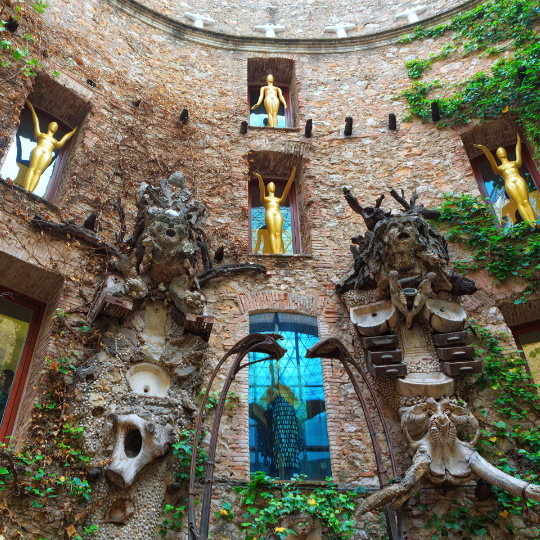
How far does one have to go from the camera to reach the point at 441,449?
5273 mm

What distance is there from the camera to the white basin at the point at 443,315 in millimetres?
6008

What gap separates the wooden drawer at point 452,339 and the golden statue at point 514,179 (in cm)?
282

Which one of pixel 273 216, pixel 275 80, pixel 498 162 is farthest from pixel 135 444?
pixel 275 80

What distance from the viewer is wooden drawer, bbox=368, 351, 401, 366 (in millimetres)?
5914

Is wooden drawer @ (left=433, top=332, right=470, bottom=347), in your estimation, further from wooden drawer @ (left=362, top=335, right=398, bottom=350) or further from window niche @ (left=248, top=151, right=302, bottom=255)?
window niche @ (left=248, top=151, right=302, bottom=255)

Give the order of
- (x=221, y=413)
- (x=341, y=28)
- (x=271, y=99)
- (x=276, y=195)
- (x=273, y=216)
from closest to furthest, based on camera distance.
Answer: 1. (x=221, y=413)
2. (x=273, y=216)
3. (x=276, y=195)
4. (x=271, y=99)
5. (x=341, y=28)

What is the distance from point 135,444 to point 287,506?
1.61m

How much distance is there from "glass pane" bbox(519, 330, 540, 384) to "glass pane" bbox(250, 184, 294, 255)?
365 centimetres

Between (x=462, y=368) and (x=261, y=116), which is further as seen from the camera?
(x=261, y=116)

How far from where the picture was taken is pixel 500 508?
17.0 ft

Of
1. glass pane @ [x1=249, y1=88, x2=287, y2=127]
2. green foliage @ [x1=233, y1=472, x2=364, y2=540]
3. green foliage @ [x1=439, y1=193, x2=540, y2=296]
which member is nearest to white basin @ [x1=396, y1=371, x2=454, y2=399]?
green foliage @ [x1=233, y1=472, x2=364, y2=540]

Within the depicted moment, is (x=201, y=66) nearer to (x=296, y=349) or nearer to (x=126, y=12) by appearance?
(x=126, y=12)

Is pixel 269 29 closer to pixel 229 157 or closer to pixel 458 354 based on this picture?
pixel 229 157

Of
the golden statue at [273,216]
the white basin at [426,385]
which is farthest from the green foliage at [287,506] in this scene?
the golden statue at [273,216]
